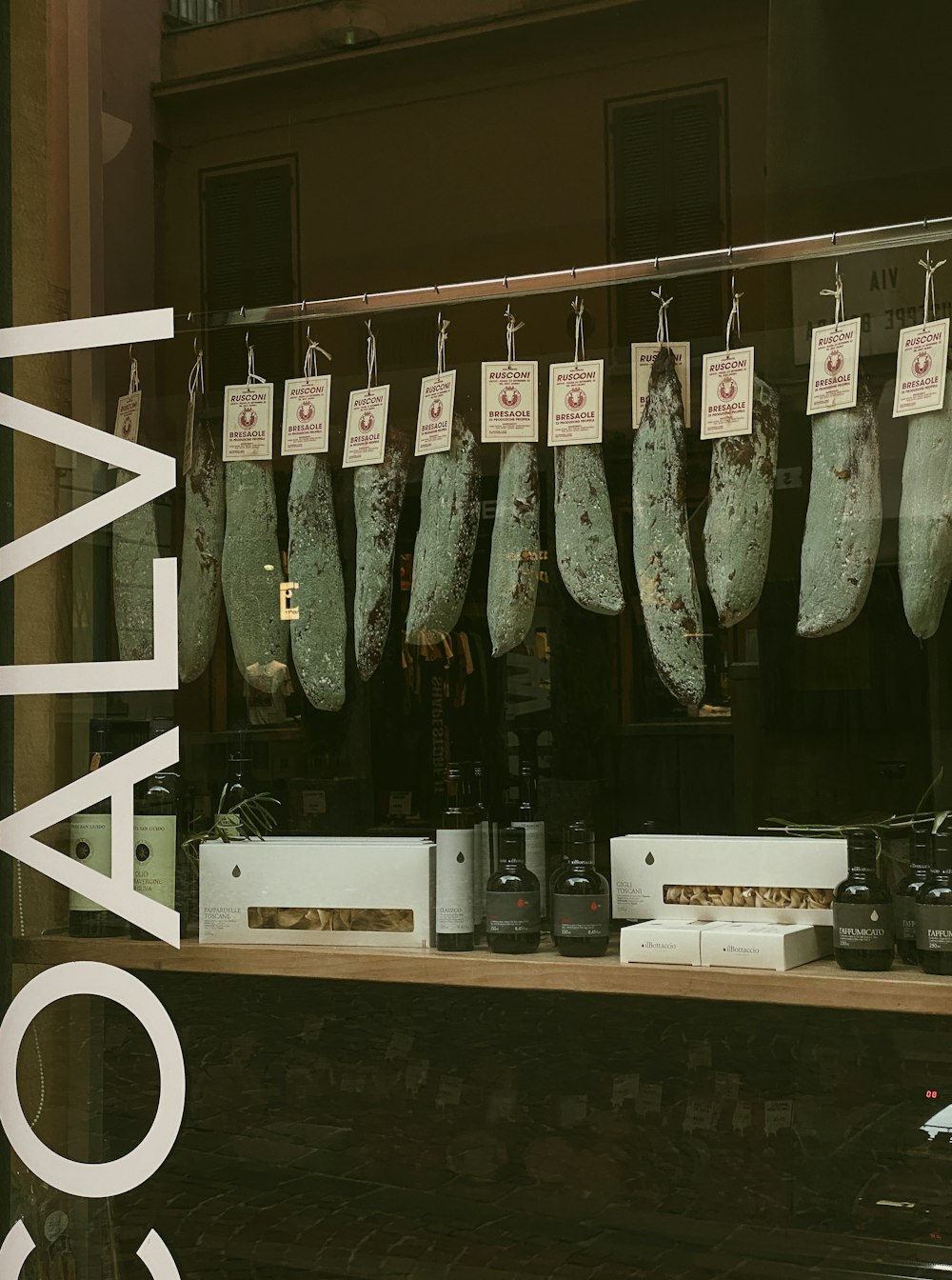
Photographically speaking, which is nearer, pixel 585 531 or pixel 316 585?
pixel 585 531

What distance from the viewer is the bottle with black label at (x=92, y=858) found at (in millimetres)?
1970

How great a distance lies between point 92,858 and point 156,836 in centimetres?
9

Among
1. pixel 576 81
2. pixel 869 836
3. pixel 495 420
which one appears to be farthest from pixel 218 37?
pixel 869 836

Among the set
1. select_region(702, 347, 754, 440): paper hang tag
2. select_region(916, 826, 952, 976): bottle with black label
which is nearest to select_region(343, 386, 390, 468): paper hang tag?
select_region(702, 347, 754, 440): paper hang tag

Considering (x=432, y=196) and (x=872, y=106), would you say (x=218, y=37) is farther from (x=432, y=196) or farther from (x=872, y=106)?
(x=872, y=106)

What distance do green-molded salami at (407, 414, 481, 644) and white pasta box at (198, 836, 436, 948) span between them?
0.33m

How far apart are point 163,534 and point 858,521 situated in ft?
3.22

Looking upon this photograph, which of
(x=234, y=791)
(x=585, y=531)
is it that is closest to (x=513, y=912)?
(x=234, y=791)

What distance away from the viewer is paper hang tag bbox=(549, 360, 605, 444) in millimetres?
2059

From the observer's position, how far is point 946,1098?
1.93m

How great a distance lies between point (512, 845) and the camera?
200 cm

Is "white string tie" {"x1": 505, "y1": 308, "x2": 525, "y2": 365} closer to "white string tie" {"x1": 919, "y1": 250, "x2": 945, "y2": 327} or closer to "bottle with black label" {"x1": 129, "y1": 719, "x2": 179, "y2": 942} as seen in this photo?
"white string tie" {"x1": 919, "y1": 250, "x2": 945, "y2": 327}

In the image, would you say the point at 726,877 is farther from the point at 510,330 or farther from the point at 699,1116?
the point at 510,330

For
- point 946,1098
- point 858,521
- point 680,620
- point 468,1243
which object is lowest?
point 468,1243
